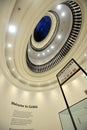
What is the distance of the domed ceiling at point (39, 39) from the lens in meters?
3.14

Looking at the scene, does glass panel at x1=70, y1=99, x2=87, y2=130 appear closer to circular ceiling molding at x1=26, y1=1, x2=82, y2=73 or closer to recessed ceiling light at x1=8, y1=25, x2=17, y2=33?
recessed ceiling light at x1=8, y1=25, x2=17, y2=33

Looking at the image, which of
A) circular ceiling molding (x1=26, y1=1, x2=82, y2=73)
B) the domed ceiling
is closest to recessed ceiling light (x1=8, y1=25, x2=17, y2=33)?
the domed ceiling

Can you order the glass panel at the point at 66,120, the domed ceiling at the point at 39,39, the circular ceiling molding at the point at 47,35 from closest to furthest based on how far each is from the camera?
the glass panel at the point at 66,120
the domed ceiling at the point at 39,39
the circular ceiling molding at the point at 47,35

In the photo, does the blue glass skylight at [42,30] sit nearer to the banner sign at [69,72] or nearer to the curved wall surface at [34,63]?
the curved wall surface at [34,63]

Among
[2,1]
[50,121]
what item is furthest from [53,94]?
[2,1]

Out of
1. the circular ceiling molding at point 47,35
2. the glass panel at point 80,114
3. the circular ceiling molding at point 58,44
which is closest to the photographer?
the glass panel at point 80,114

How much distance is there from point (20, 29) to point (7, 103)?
278 centimetres

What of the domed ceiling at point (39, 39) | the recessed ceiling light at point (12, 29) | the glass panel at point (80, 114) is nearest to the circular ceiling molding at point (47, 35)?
the domed ceiling at point (39, 39)

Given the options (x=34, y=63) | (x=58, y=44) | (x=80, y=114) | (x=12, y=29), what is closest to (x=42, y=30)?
(x=58, y=44)

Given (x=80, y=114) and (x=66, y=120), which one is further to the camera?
(x=66, y=120)

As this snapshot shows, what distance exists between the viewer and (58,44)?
5746mm

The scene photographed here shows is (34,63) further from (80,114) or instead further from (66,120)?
(80,114)

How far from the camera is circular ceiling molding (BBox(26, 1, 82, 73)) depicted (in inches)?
182

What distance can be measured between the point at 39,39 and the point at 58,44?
96 cm
